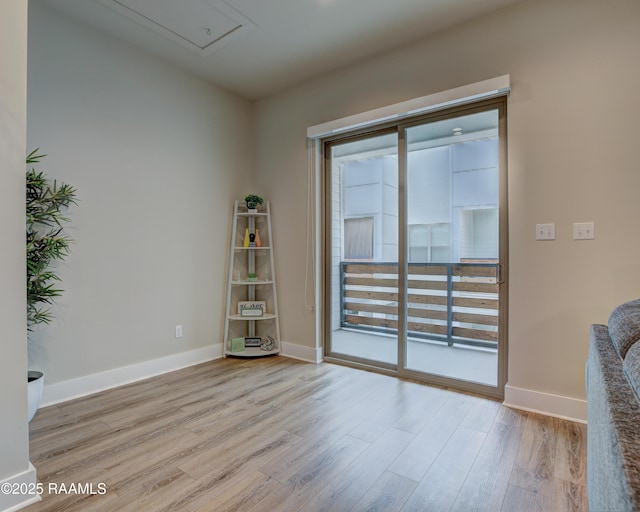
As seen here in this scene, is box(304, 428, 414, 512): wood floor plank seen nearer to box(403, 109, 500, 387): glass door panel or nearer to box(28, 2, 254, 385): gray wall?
box(403, 109, 500, 387): glass door panel

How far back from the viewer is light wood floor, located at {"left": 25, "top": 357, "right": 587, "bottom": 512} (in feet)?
4.94

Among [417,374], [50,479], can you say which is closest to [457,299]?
[417,374]

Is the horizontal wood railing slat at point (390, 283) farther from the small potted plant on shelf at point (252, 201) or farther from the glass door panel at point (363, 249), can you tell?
the small potted plant on shelf at point (252, 201)

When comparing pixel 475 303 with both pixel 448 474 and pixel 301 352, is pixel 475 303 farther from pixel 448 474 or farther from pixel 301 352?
pixel 301 352

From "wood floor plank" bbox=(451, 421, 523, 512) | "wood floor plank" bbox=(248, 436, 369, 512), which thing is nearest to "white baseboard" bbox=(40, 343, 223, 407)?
"wood floor plank" bbox=(248, 436, 369, 512)

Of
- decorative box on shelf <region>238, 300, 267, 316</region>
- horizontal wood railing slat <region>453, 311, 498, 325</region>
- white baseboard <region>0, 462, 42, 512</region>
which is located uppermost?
horizontal wood railing slat <region>453, 311, 498, 325</region>

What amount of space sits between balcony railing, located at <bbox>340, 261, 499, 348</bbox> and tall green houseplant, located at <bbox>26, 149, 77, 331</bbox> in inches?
92.3

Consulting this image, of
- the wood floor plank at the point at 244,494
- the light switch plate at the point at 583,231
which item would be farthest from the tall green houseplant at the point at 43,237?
the light switch plate at the point at 583,231

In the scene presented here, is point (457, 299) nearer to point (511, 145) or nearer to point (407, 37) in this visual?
point (511, 145)

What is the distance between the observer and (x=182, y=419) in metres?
2.24

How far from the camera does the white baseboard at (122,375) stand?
2.48 metres

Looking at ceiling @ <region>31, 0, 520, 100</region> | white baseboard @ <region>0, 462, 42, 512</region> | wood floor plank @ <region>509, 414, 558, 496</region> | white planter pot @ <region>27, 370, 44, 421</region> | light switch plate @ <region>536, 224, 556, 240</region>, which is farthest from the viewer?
ceiling @ <region>31, 0, 520, 100</region>

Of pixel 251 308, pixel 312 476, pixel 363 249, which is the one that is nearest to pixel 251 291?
pixel 251 308

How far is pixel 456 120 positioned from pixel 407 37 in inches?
29.8
